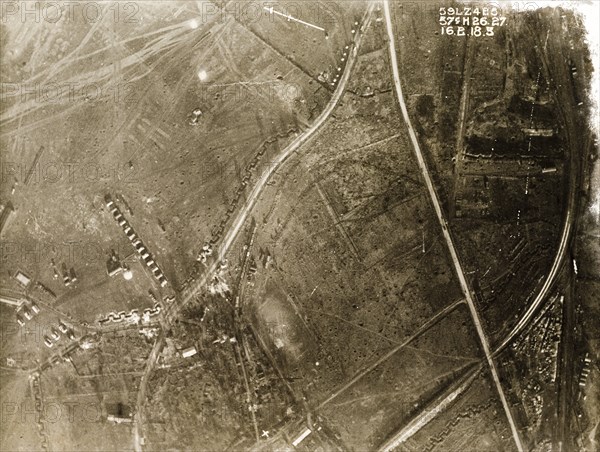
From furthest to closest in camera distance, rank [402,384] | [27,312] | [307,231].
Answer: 1. [27,312]
2. [307,231]
3. [402,384]

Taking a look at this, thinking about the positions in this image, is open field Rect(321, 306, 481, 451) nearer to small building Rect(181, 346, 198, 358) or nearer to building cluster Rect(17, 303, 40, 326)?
small building Rect(181, 346, 198, 358)

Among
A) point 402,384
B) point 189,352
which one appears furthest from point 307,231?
point 402,384

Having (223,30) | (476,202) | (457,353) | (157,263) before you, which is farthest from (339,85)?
(457,353)

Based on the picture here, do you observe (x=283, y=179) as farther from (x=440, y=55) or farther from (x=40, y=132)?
(x=40, y=132)

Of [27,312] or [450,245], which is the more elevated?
[27,312]

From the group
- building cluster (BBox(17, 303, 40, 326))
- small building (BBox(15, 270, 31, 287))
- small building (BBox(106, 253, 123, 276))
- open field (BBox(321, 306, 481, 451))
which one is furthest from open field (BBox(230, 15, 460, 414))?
small building (BBox(15, 270, 31, 287))

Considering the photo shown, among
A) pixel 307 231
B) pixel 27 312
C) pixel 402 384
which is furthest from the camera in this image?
pixel 27 312

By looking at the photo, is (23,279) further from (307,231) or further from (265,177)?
(307,231)

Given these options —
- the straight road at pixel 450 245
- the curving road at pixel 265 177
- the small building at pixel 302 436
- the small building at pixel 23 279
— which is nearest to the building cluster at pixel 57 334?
the small building at pixel 23 279
